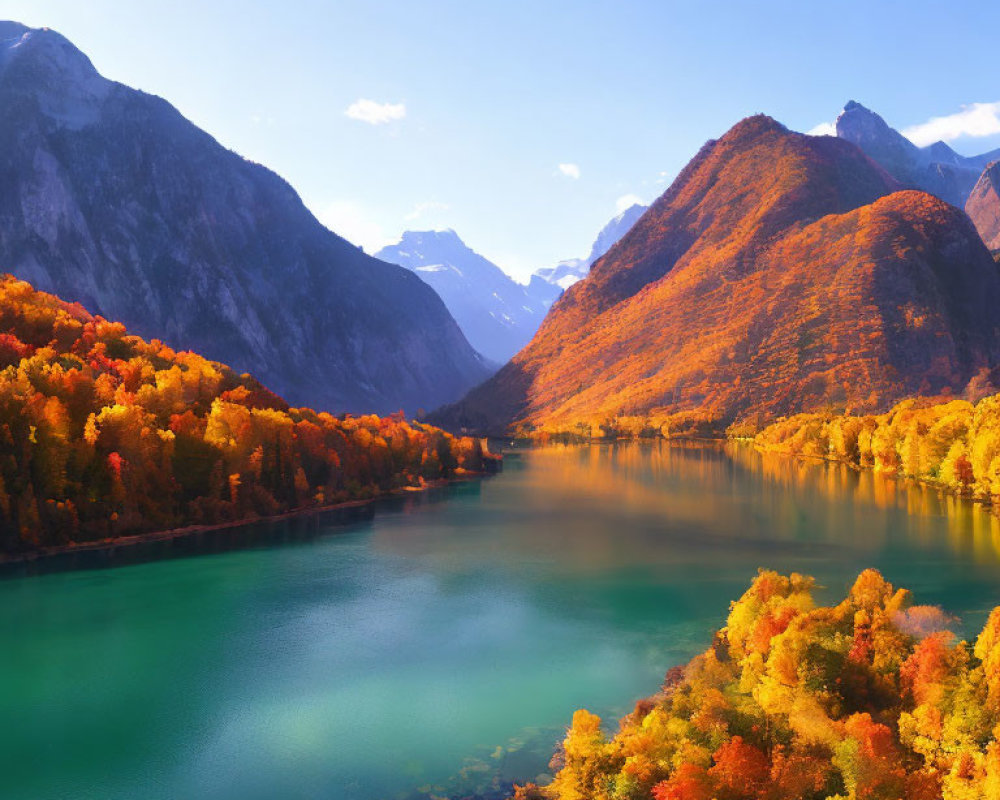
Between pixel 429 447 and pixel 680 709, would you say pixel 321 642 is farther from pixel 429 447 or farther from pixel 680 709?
pixel 429 447

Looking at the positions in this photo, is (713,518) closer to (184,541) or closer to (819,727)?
(184,541)

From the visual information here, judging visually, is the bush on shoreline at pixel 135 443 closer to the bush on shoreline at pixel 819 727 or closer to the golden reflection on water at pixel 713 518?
the golden reflection on water at pixel 713 518

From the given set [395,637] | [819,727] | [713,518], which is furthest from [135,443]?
[819,727]

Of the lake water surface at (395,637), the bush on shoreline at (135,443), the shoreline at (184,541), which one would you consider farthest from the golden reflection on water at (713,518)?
the bush on shoreline at (135,443)

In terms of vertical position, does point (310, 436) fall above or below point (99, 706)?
above

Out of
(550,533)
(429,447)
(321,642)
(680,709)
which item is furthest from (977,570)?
(429,447)

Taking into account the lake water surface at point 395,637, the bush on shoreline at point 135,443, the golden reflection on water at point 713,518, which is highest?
the bush on shoreline at point 135,443
